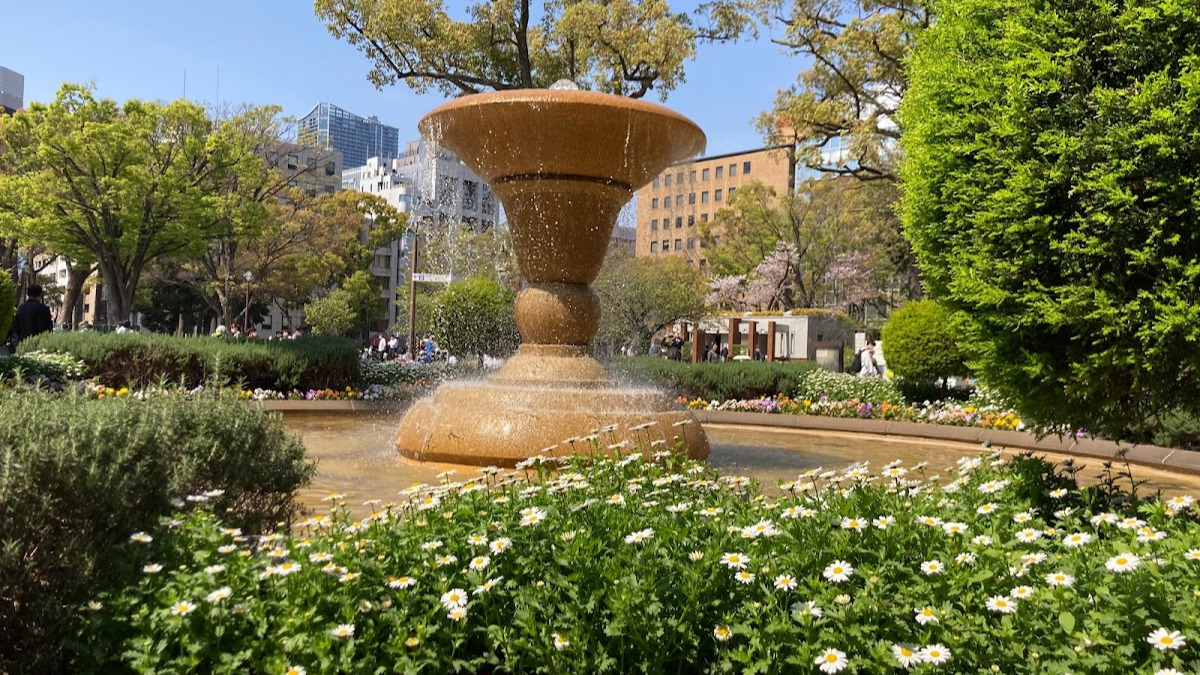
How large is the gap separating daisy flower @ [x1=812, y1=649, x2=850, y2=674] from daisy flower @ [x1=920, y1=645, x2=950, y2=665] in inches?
7.7

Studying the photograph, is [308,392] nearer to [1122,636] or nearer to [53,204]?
[1122,636]

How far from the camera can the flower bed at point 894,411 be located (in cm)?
1023

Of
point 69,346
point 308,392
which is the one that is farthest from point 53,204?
point 308,392

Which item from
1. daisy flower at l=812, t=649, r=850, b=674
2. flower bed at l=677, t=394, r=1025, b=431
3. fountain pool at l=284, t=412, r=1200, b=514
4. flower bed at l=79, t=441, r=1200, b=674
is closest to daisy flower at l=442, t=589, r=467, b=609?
flower bed at l=79, t=441, r=1200, b=674

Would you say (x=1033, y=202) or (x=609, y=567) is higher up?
(x=1033, y=202)

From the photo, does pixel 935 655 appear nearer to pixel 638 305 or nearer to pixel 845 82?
pixel 845 82

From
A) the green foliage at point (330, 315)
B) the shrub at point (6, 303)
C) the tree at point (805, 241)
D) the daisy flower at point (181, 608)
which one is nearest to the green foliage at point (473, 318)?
the shrub at point (6, 303)

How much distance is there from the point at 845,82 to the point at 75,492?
858 inches

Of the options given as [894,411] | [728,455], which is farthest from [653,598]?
[894,411]

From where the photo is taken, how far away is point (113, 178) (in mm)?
22438

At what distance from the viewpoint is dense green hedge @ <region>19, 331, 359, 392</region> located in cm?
1258

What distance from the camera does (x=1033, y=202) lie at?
354cm

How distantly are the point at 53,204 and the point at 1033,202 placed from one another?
82.5 feet

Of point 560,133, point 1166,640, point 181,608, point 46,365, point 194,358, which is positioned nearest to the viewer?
point 1166,640
